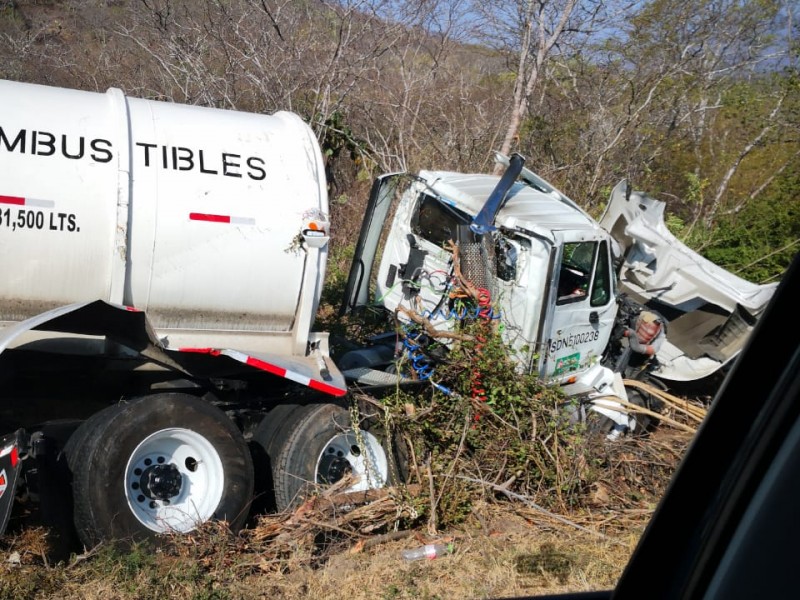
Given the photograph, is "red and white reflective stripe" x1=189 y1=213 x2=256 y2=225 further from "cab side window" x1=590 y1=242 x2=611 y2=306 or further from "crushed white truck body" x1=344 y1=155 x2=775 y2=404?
"cab side window" x1=590 y1=242 x2=611 y2=306

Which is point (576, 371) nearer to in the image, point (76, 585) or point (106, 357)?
point (106, 357)

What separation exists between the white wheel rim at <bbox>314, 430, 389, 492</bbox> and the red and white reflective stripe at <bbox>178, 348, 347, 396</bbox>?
1.49ft

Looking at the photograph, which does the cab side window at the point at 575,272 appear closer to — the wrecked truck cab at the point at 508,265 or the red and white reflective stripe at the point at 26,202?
the wrecked truck cab at the point at 508,265

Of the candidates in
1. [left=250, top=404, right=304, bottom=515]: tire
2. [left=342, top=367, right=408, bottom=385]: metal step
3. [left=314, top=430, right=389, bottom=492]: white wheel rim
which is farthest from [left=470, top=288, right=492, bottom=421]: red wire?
[left=250, top=404, right=304, bottom=515]: tire

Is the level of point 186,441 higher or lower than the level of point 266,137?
lower

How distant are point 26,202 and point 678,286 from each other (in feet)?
22.1

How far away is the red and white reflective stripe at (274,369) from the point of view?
5797 mm

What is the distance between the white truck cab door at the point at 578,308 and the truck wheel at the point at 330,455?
6.24ft

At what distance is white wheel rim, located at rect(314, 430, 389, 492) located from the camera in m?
6.25

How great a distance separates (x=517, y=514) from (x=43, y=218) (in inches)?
158

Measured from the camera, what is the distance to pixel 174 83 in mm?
12836

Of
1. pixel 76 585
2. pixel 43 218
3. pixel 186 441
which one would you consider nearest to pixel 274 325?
pixel 186 441

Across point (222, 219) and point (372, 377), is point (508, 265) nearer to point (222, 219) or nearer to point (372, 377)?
point (372, 377)

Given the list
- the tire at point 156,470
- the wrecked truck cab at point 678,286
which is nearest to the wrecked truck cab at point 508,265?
the wrecked truck cab at point 678,286
